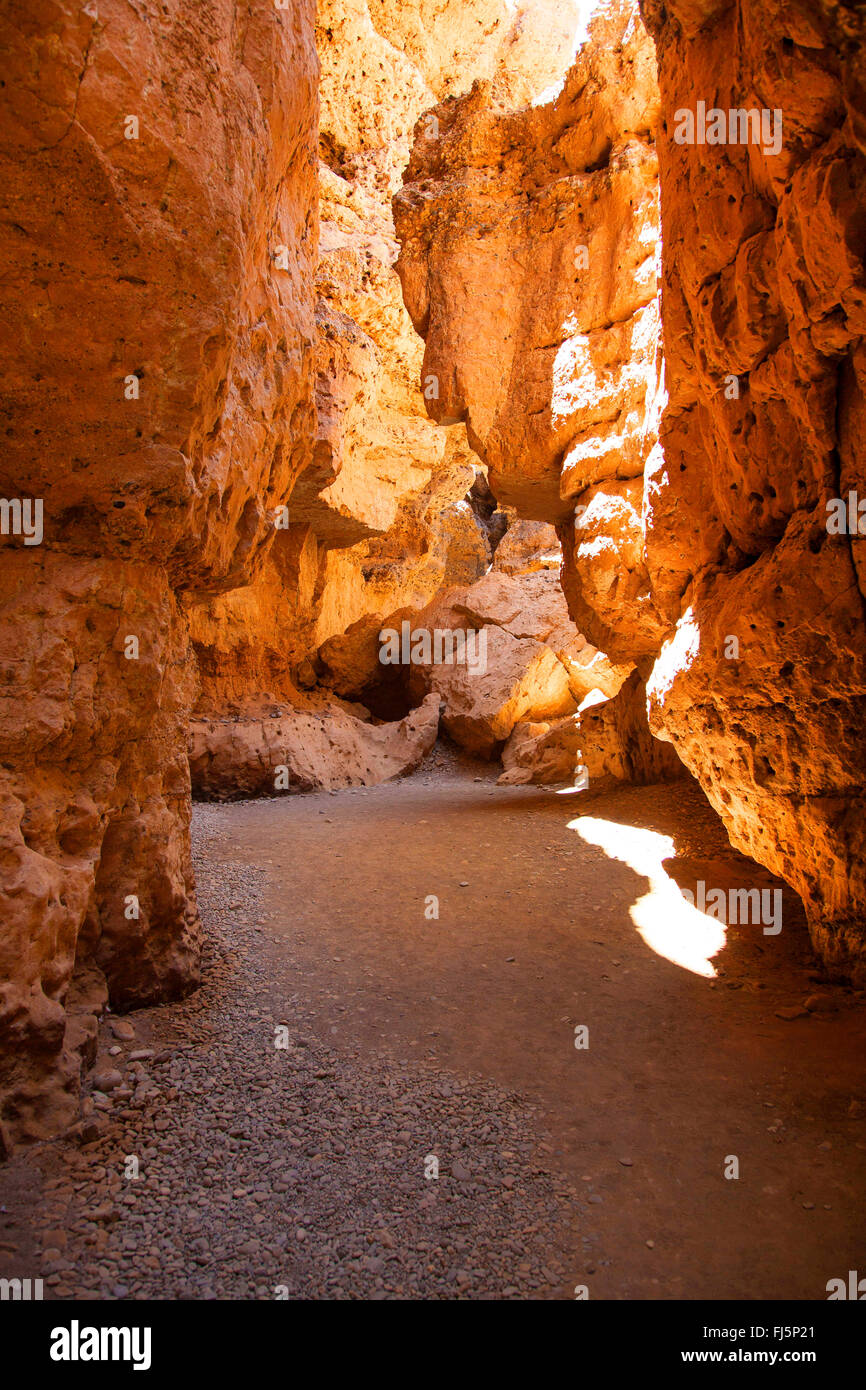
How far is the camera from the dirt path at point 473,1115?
104 inches

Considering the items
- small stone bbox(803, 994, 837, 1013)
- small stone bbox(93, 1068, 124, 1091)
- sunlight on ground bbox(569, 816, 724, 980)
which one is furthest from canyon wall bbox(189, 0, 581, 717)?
small stone bbox(803, 994, 837, 1013)

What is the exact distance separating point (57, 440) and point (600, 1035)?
4511 millimetres

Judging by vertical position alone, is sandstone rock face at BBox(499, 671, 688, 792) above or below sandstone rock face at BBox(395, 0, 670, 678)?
below

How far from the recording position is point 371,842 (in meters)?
8.26

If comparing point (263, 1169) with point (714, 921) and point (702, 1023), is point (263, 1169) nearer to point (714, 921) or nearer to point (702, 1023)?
point (702, 1023)

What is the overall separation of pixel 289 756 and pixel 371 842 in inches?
159

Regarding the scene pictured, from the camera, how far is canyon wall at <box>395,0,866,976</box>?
10.6 ft

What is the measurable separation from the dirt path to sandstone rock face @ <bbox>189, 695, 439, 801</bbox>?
4894 mm

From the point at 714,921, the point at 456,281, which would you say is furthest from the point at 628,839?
the point at 456,281

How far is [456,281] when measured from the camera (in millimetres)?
9773

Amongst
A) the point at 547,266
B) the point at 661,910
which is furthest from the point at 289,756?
the point at 547,266

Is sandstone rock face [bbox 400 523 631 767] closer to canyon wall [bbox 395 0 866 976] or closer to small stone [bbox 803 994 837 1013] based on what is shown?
canyon wall [bbox 395 0 866 976]

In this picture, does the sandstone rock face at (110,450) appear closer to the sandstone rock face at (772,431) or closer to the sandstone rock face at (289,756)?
the sandstone rock face at (772,431)

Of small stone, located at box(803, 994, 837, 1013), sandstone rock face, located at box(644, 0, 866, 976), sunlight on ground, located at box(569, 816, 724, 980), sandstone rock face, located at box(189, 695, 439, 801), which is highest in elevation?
sandstone rock face, located at box(644, 0, 866, 976)
